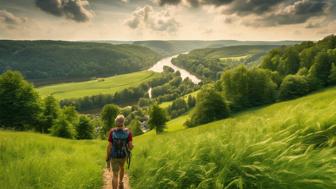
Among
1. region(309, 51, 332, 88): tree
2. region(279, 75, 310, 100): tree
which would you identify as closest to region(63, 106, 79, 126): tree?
region(279, 75, 310, 100): tree

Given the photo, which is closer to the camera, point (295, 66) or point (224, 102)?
point (224, 102)

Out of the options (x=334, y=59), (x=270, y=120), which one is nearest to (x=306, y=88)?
(x=334, y=59)

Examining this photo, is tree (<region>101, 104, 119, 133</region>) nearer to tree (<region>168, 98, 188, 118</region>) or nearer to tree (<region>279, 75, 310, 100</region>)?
tree (<region>168, 98, 188, 118</region>)

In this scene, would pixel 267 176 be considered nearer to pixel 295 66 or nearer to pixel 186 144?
pixel 186 144

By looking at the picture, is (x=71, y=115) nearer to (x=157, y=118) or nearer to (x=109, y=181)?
(x=157, y=118)

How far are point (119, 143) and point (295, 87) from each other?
64737mm

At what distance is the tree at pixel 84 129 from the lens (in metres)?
64.6

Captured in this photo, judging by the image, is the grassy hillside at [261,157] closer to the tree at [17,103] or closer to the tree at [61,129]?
the tree at [61,129]

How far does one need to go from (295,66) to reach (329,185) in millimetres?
85286

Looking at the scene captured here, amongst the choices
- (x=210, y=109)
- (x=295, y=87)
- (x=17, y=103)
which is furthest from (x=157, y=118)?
(x=295, y=87)

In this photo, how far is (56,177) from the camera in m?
9.18

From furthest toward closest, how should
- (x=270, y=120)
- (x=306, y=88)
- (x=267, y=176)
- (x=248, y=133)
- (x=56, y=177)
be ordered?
1. (x=306, y=88)
2. (x=56, y=177)
3. (x=270, y=120)
4. (x=248, y=133)
5. (x=267, y=176)

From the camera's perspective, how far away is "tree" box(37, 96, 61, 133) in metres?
59.4

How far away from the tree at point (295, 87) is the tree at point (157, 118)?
28601 mm
